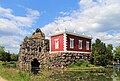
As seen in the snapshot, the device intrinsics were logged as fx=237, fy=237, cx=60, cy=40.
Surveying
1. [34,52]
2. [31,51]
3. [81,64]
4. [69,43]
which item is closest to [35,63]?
[34,52]

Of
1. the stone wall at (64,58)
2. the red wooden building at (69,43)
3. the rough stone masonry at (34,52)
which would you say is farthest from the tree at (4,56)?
the stone wall at (64,58)

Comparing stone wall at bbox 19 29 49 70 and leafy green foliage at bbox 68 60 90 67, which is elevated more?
stone wall at bbox 19 29 49 70

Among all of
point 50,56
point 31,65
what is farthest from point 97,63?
point 31,65

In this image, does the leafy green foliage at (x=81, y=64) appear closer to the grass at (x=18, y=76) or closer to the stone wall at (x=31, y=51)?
the stone wall at (x=31, y=51)

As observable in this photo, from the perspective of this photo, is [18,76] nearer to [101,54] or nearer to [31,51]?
[101,54]

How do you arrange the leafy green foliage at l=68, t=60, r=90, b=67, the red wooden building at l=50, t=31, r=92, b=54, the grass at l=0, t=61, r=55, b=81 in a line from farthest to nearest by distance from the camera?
the red wooden building at l=50, t=31, r=92, b=54 → the leafy green foliage at l=68, t=60, r=90, b=67 → the grass at l=0, t=61, r=55, b=81

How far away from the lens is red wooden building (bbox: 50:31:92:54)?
36469 millimetres

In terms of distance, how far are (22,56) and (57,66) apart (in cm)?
726

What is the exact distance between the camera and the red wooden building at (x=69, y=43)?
36469 millimetres

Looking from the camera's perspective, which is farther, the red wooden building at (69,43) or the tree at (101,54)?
the tree at (101,54)

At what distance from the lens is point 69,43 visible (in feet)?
121

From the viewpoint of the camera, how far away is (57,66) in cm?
3662

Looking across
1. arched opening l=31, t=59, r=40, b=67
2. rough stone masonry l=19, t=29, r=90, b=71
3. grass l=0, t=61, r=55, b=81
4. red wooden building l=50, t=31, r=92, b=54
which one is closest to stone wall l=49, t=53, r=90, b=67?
red wooden building l=50, t=31, r=92, b=54

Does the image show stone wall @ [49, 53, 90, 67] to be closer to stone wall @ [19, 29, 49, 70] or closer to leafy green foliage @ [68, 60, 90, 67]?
leafy green foliage @ [68, 60, 90, 67]
